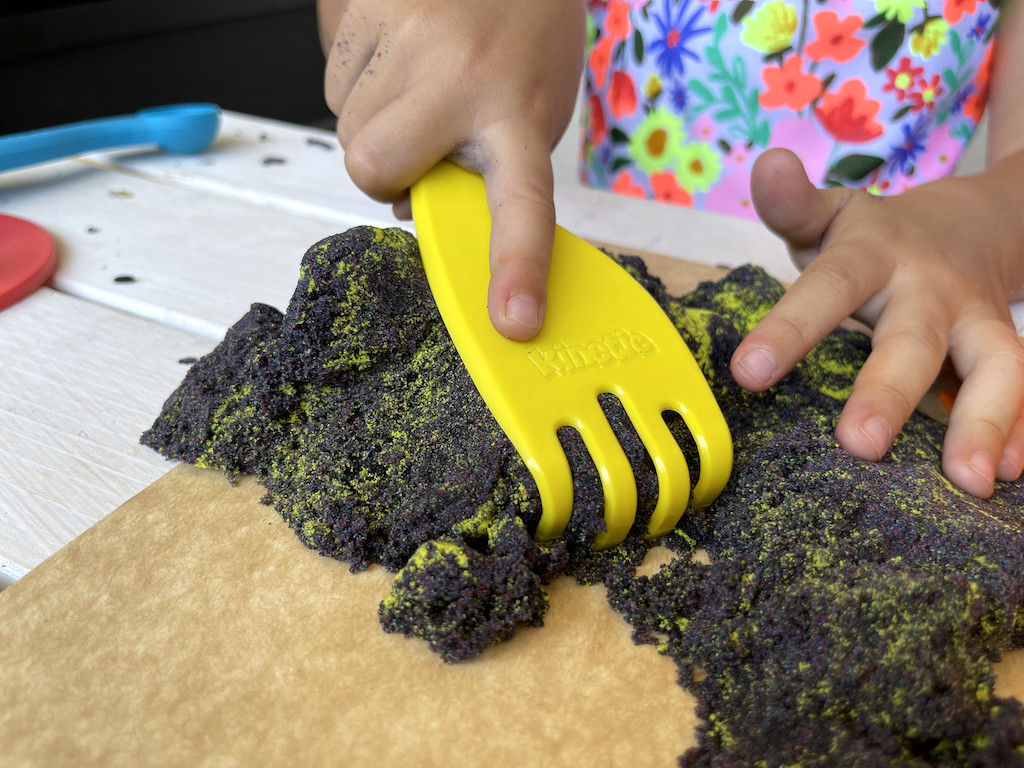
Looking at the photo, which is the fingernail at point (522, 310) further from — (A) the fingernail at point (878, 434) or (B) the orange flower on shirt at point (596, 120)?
(B) the orange flower on shirt at point (596, 120)

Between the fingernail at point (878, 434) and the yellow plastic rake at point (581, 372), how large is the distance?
11cm

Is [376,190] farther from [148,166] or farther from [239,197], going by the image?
[148,166]

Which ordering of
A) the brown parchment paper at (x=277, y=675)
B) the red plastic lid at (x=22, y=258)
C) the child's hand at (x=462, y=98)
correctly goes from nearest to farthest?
the brown parchment paper at (x=277, y=675) < the child's hand at (x=462, y=98) < the red plastic lid at (x=22, y=258)

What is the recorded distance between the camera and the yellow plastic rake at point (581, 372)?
1.81ft

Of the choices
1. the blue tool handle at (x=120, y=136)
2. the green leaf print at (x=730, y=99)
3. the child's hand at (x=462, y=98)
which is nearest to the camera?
the child's hand at (x=462, y=98)

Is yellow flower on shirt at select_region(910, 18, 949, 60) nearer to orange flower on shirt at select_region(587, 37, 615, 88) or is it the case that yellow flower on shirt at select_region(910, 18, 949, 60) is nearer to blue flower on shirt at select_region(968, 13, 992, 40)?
blue flower on shirt at select_region(968, 13, 992, 40)

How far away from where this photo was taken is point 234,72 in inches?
87.6

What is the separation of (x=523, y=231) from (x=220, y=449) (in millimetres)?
299

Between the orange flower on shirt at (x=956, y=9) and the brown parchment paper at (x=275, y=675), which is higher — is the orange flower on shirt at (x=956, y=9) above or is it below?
above

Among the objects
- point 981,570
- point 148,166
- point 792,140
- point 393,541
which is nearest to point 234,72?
point 148,166

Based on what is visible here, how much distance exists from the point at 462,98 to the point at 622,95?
0.66 meters

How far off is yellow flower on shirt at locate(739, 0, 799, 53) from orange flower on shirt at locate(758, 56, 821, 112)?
0.09 feet

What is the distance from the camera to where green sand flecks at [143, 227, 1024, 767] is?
1.48 feet

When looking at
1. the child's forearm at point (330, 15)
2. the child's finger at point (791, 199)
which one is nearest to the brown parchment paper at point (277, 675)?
the child's finger at point (791, 199)
